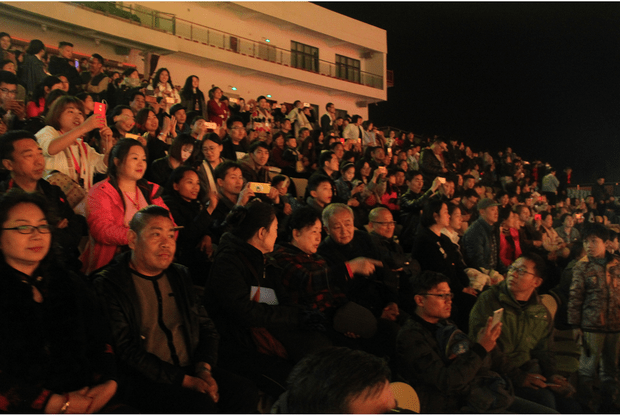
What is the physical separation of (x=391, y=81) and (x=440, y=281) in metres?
24.0

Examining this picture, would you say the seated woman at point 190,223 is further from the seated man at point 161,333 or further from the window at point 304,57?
the window at point 304,57

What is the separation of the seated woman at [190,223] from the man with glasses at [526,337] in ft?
6.79

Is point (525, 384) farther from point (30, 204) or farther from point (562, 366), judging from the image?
point (30, 204)

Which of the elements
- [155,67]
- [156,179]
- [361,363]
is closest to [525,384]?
[361,363]

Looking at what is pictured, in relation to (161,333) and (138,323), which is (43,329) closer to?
(138,323)

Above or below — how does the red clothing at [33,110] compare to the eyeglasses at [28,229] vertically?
above

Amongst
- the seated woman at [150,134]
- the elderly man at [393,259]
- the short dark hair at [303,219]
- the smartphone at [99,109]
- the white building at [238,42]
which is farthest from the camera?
the white building at [238,42]

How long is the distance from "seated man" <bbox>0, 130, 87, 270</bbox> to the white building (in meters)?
12.2

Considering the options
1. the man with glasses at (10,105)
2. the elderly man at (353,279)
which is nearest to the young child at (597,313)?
the elderly man at (353,279)

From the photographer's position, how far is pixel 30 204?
1997 mm

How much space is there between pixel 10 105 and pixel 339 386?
4896 millimetres

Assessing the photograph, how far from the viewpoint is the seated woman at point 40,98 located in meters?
5.11

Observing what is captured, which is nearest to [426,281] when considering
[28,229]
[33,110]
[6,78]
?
[28,229]

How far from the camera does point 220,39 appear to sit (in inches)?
675
